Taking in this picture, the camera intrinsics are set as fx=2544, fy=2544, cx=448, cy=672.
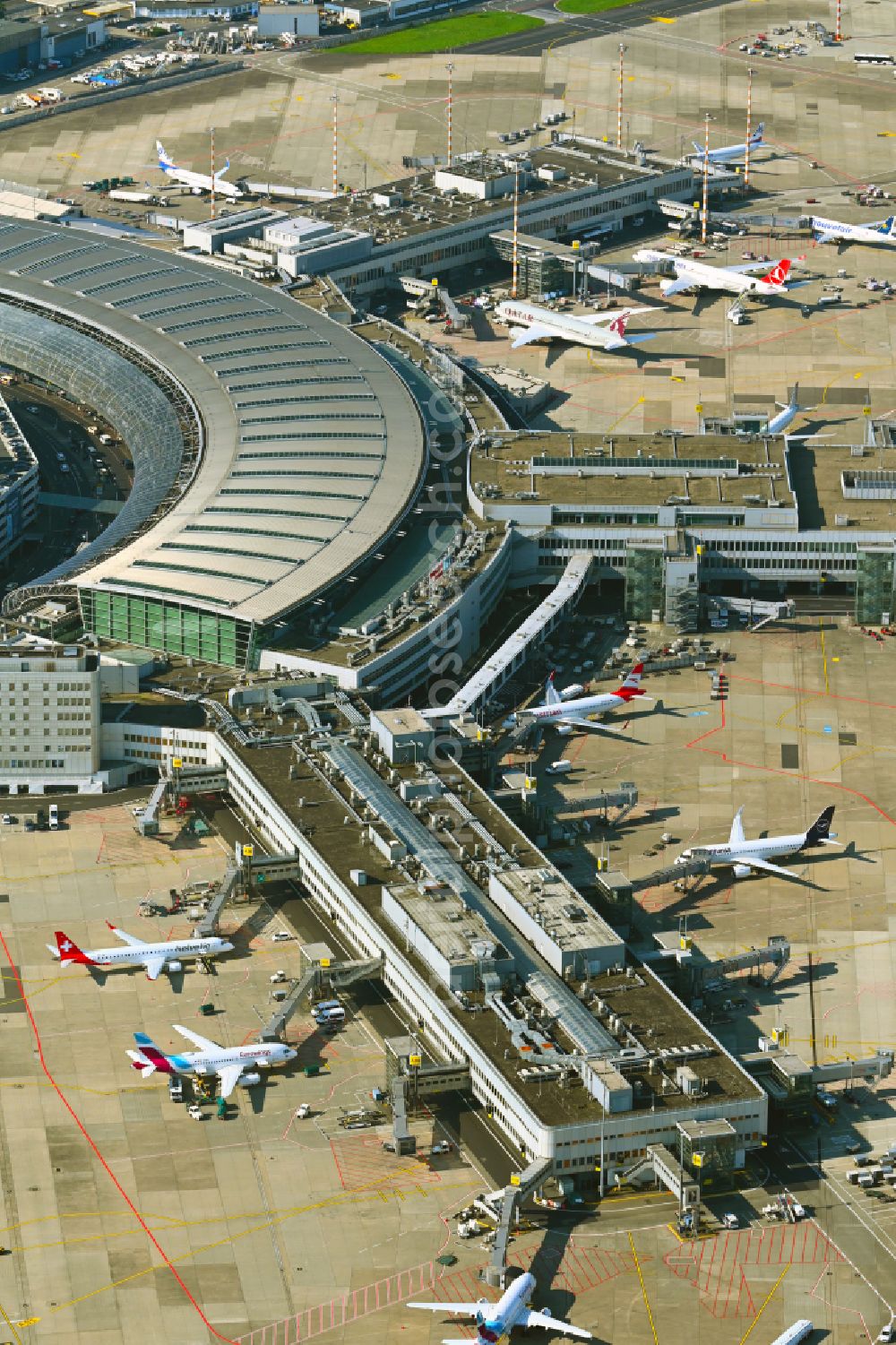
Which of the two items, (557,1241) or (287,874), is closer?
(557,1241)

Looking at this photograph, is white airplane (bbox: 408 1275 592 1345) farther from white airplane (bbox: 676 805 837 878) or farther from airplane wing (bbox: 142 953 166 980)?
white airplane (bbox: 676 805 837 878)

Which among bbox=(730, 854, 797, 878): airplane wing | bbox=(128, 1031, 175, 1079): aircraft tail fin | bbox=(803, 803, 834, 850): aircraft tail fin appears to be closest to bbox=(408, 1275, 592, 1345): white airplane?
bbox=(128, 1031, 175, 1079): aircraft tail fin

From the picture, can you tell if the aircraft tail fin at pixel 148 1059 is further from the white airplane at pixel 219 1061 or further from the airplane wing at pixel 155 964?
the airplane wing at pixel 155 964

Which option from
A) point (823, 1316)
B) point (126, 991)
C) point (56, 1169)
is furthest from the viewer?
point (126, 991)

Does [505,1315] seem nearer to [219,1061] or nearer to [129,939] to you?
[219,1061]

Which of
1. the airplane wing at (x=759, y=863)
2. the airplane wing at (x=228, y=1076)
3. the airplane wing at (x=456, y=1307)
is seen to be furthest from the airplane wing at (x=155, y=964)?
the airplane wing at (x=759, y=863)

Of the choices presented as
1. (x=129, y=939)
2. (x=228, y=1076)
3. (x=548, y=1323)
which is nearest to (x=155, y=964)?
(x=129, y=939)

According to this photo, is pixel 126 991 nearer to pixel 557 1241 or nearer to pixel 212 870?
pixel 212 870

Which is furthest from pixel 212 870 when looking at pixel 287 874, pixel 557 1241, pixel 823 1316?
pixel 823 1316
